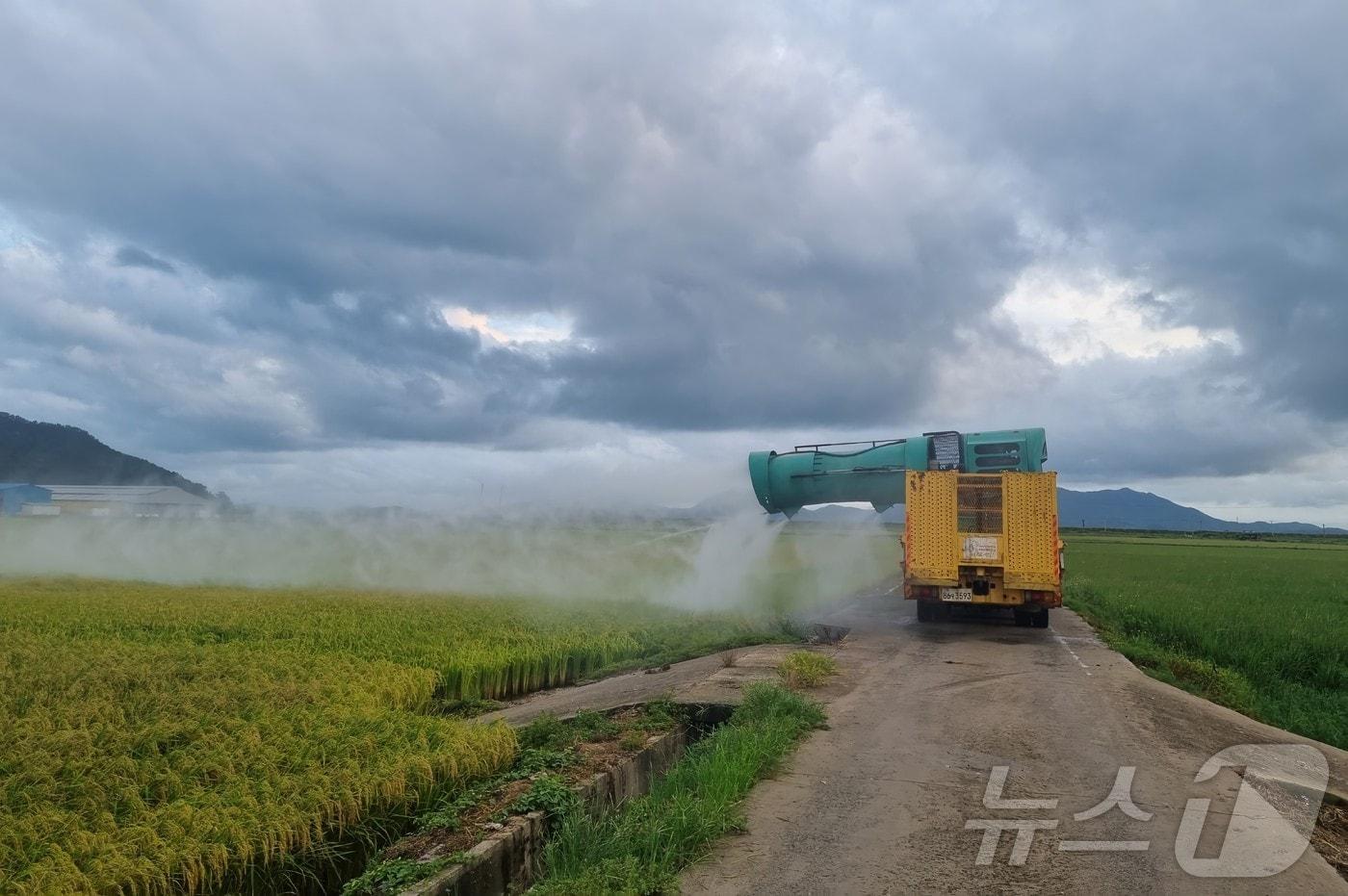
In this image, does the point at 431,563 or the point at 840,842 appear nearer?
the point at 840,842

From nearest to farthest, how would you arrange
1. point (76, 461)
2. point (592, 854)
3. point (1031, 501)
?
point (592, 854), point (1031, 501), point (76, 461)

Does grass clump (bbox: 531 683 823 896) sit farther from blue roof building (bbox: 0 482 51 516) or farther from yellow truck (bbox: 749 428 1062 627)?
A: blue roof building (bbox: 0 482 51 516)

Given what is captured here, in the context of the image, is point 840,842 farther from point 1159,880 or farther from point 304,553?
point 304,553

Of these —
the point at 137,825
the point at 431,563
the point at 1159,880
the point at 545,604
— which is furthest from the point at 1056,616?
the point at 431,563

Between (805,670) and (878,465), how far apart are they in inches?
287

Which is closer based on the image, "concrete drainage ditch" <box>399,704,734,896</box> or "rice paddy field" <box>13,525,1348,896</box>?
"concrete drainage ditch" <box>399,704,734,896</box>

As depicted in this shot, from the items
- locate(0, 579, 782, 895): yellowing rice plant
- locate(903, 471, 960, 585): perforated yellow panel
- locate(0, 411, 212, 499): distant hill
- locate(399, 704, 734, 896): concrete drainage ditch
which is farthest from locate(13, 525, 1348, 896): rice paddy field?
locate(0, 411, 212, 499): distant hill

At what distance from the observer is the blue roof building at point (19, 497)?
202 ft

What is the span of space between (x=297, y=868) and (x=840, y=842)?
12.3ft

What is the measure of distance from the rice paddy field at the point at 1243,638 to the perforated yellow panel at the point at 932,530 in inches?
131

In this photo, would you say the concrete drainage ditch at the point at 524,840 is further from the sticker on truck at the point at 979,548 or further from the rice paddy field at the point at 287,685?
the sticker on truck at the point at 979,548

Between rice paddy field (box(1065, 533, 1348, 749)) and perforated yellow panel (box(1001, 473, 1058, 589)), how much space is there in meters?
1.92

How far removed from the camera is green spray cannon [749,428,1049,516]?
16609 millimetres

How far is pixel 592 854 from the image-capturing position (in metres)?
5.43
